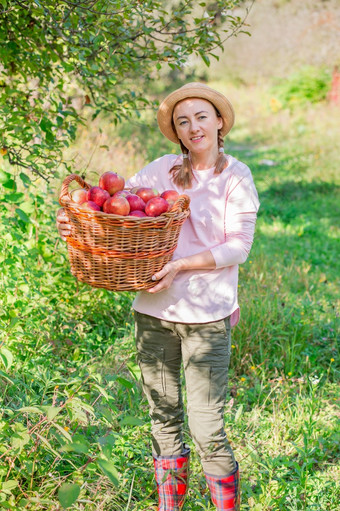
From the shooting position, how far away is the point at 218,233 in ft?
7.32

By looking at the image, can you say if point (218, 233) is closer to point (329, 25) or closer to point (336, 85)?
point (336, 85)

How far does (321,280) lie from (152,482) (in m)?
2.90

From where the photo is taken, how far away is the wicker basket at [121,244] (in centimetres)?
193

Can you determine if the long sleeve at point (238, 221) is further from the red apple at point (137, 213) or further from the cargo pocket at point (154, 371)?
the cargo pocket at point (154, 371)

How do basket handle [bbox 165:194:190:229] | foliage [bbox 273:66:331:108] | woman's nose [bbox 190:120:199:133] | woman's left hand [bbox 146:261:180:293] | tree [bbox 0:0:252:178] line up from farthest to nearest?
foliage [bbox 273:66:331:108] < tree [bbox 0:0:252:178] < woman's nose [bbox 190:120:199:133] < woman's left hand [bbox 146:261:180:293] < basket handle [bbox 165:194:190:229]

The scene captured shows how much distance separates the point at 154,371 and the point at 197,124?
1.02m

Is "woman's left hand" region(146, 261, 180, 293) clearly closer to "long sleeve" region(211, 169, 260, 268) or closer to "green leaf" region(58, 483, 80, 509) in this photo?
"long sleeve" region(211, 169, 260, 268)

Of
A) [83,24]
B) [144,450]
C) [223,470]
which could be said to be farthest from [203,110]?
[144,450]

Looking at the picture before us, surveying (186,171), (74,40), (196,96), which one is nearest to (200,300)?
(186,171)

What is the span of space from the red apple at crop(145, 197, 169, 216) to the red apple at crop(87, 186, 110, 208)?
0.17 m

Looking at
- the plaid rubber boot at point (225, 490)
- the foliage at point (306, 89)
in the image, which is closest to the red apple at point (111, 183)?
the plaid rubber boot at point (225, 490)

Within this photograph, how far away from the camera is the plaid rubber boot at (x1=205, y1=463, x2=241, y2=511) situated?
7.23 feet

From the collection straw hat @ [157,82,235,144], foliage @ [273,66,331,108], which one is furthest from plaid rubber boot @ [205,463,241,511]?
foliage @ [273,66,331,108]

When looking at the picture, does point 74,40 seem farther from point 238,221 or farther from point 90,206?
point 238,221
